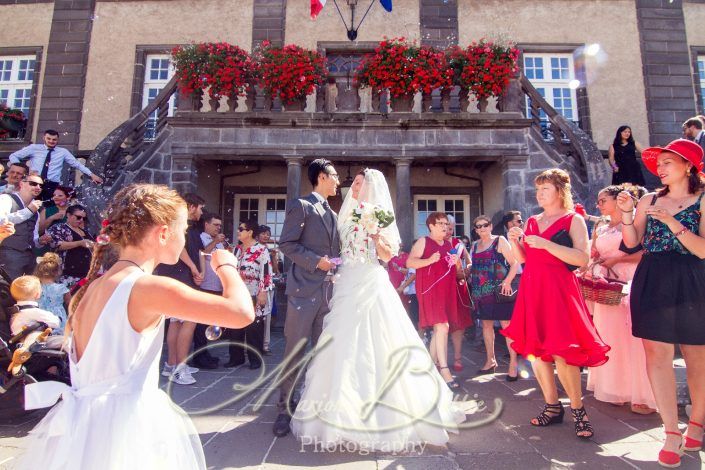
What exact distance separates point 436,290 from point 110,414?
4.28 meters

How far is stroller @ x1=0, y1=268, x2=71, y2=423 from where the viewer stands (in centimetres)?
378

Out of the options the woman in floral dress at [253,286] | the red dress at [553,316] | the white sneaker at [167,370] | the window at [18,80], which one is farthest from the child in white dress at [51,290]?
the window at [18,80]

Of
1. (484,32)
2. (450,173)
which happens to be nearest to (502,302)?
(450,173)

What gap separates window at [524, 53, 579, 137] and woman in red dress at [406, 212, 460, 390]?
9326 millimetres

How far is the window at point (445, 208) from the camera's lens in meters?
12.4

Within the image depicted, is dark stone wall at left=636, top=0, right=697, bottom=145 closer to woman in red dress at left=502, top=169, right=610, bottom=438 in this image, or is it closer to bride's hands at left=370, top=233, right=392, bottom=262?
woman in red dress at left=502, top=169, right=610, bottom=438

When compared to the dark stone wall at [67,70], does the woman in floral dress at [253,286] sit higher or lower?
lower

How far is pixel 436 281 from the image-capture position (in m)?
5.58

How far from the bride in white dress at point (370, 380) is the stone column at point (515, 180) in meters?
6.11

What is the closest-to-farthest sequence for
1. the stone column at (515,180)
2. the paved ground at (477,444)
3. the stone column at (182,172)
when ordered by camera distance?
the paved ground at (477,444) < the stone column at (515,180) < the stone column at (182,172)

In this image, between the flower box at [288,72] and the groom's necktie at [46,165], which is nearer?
the groom's necktie at [46,165]

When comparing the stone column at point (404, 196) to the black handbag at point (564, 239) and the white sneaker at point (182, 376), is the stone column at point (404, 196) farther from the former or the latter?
the black handbag at point (564, 239)

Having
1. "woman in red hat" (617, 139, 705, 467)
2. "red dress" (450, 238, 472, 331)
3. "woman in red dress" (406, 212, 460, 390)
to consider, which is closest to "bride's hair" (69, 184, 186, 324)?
"woman in red hat" (617, 139, 705, 467)

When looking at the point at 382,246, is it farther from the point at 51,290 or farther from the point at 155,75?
the point at 155,75
